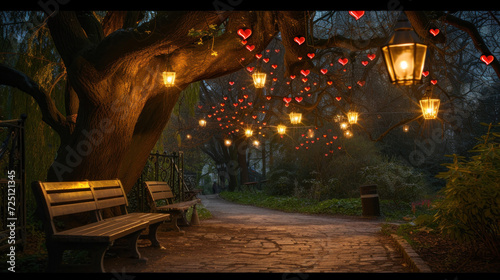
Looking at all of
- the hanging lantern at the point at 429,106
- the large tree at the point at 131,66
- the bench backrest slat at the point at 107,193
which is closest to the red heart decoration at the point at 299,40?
the large tree at the point at 131,66

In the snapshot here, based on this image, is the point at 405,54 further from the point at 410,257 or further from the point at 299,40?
the point at 299,40

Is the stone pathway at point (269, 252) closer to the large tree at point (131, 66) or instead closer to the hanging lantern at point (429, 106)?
the large tree at point (131, 66)

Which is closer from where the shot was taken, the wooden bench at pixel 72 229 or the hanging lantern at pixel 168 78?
the wooden bench at pixel 72 229

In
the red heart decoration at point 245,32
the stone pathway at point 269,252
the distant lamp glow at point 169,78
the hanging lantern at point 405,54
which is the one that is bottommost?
the stone pathway at point 269,252

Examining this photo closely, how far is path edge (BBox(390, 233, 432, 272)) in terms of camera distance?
16.0ft

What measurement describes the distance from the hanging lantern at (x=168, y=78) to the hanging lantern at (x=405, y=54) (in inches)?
173

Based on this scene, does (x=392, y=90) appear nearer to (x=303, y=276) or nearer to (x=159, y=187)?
(x=159, y=187)

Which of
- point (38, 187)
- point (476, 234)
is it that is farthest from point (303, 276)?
point (38, 187)

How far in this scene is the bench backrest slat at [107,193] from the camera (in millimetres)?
5855

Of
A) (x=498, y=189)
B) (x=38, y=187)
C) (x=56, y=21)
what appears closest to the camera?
(x=38, y=187)

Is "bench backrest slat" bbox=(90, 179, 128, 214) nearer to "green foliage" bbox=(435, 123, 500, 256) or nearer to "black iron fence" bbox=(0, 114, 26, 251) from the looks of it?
"black iron fence" bbox=(0, 114, 26, 251)

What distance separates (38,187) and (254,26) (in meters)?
5.06

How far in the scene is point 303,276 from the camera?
4.82m

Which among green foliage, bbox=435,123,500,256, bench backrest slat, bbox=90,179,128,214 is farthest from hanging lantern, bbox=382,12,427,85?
bench backrest slat, bbox=90,179,128,214
